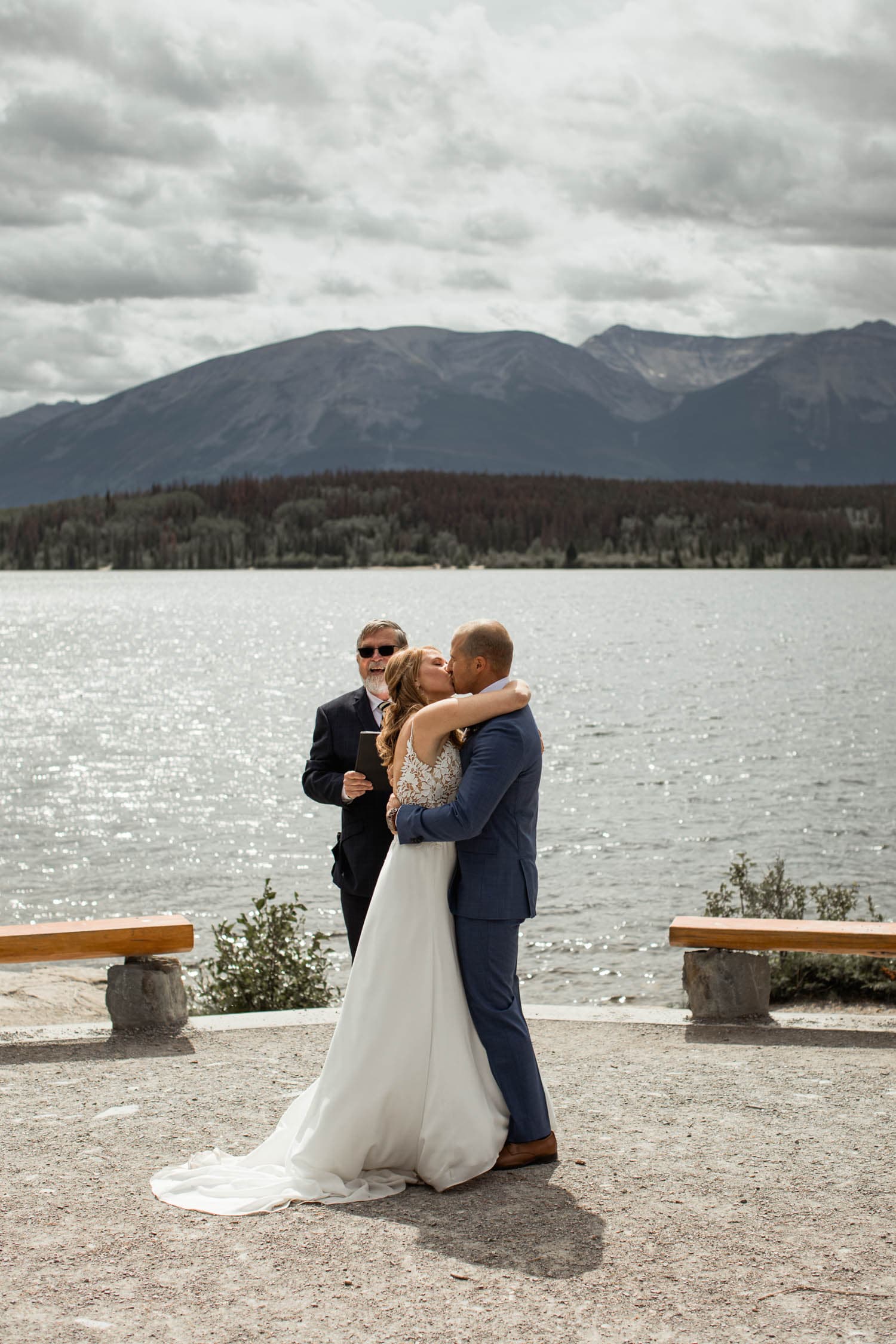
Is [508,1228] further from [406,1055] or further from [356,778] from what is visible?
[356,778]

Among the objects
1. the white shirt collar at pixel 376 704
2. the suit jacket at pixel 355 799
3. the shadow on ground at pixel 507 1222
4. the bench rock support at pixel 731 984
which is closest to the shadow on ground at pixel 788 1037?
the bench rock support at pixel 731 984

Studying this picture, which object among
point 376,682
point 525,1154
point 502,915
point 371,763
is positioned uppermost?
point 376,682

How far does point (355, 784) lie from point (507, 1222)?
7.28ft

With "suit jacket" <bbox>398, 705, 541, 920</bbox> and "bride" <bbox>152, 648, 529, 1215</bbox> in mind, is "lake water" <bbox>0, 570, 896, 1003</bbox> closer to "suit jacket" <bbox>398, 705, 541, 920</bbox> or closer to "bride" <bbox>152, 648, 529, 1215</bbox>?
"bride" <bbox>152, 648, 529, 1215</bbox>

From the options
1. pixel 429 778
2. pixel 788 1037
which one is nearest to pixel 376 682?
pixel 429 778

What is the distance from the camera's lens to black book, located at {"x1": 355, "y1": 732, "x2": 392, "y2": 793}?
6.10 m

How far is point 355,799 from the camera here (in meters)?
6.39

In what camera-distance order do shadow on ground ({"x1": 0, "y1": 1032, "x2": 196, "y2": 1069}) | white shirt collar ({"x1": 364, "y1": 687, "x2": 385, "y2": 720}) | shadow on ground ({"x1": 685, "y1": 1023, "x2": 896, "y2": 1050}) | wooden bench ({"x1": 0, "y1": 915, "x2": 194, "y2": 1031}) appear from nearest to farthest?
white shirt collar ({"x1": 364, "y1": 687, "x2": 385, "y2": 720}), shadow on ground ({"x1": 0, "y1": 1032, "x2": 196, "y2": 1069}), shadow on ground ({"x1": 685, "y1": 1023, "x2": 896, "y2": 1050}), wooden bench ({"x1": 0, "y1": 915, "x2": 194, "y2": 1031})

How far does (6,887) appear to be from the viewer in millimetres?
19891

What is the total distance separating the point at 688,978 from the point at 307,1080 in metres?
2.59

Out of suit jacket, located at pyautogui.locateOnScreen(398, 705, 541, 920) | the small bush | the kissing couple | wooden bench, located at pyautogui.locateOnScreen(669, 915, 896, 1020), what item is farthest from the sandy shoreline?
suit jacket, located at pyautogui.locateOnScreen(398, 705, 541, 920)

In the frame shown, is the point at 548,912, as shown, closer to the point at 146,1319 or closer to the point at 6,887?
the point at 6,887

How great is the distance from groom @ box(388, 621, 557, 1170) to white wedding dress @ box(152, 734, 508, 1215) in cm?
8

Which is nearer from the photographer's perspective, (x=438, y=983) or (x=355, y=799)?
(x=438, y=983)
